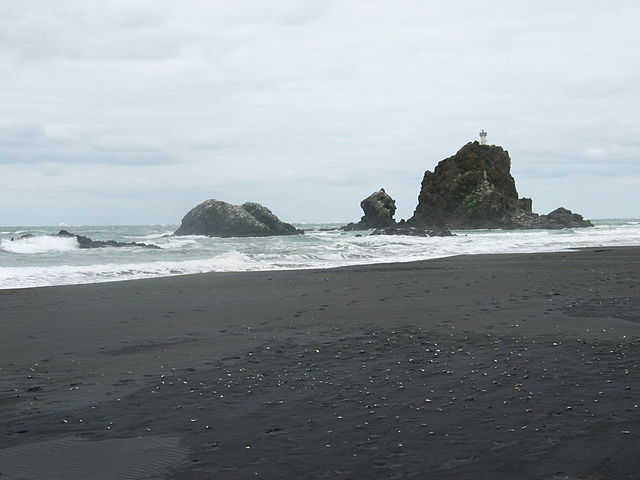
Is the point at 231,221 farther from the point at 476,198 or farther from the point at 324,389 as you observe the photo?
the point at 324,389

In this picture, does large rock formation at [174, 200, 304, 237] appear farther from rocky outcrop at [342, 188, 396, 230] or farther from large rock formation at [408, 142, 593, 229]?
large rock formation at [408, 142, 593, 229]

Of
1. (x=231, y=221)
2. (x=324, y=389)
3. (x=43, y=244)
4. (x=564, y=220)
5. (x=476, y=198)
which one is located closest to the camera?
(x=324, y=389)

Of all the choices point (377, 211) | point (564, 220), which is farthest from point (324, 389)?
point (564, 220)

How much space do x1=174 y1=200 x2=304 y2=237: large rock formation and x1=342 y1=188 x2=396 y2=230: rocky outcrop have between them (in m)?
17.5

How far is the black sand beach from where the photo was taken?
475 centimetres

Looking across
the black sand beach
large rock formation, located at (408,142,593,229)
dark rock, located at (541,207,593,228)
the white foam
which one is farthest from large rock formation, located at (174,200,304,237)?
the black sand beach

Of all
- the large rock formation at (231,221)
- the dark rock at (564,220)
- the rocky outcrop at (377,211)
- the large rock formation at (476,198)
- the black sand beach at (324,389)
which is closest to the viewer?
the black sand beach at (324,389)

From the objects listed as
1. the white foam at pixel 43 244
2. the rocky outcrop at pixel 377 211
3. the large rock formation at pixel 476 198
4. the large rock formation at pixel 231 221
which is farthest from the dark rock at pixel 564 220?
the white foam at pixel 43 244

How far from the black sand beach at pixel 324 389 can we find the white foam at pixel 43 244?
1012 inches

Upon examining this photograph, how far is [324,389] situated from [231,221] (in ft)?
202

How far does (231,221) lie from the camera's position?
67.6 metres

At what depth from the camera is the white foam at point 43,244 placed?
37.6 m

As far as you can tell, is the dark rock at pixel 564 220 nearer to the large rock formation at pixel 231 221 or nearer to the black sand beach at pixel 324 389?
the large rock formation at pixel 231 221

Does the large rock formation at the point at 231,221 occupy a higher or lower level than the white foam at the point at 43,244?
higher
